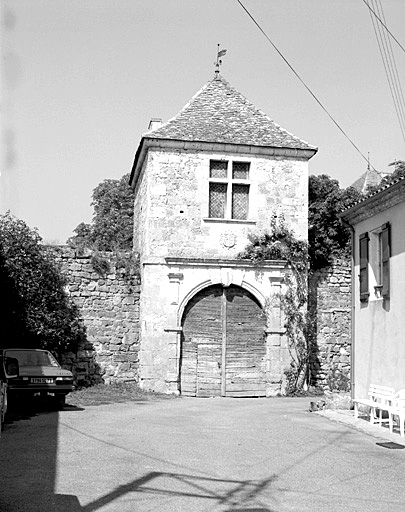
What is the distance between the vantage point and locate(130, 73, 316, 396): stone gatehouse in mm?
21078

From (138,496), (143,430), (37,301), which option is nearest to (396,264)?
(143,430)

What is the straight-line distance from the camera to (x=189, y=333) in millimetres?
21219

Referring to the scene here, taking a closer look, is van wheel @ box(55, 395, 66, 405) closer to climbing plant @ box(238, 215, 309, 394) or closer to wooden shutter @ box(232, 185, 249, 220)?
climbing plant @ box(238, 215, 309, 394)

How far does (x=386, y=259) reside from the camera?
15.1m

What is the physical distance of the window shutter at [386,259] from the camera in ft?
49.0

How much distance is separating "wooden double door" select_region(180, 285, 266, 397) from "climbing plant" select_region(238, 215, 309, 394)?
2.80ft

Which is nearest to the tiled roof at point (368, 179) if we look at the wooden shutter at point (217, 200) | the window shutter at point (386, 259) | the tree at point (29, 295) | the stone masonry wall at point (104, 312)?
the wooden shutter at point (217, 200)

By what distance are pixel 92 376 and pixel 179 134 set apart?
298 inches

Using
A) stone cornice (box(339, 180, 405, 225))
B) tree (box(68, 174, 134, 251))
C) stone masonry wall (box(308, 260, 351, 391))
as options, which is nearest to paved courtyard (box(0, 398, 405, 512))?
stone cornice (box(339, 180, 405, 225))

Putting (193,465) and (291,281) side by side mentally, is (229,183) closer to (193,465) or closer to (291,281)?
(291,281)

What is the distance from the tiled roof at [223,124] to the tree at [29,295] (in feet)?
15.5

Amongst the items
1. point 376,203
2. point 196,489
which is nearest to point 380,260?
point 376,203

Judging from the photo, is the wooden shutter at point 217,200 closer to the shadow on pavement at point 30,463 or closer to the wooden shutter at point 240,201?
the wooden shutter at point 240,201

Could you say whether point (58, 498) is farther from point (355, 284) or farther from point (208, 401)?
point (208, 401)
